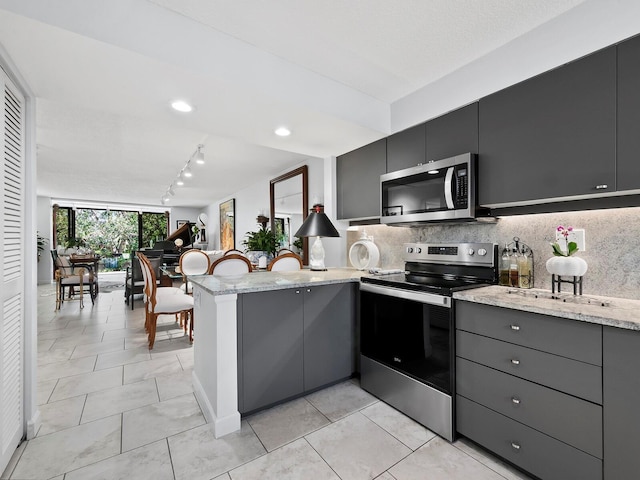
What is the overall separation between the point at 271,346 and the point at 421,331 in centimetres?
99

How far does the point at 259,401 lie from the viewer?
6.62 feet

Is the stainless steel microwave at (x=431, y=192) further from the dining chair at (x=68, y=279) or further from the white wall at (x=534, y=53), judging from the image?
the dining chair at (x=68, y=279)

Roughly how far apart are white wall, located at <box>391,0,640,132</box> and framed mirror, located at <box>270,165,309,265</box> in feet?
6.99

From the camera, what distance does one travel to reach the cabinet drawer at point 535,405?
4.21 feet

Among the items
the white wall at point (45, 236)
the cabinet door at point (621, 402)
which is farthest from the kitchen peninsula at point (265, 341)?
the white wall at point (45, 236)

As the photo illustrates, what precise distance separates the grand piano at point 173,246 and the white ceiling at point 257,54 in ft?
11.4

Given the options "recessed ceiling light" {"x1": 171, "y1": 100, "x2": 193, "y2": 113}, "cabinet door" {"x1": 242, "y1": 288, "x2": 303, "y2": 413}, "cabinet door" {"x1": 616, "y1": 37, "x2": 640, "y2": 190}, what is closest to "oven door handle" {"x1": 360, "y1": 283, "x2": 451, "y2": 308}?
"cabinet door" {"x1": 242, "y1": 288, "x2": 303, "y2": 413}

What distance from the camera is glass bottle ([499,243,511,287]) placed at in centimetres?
203

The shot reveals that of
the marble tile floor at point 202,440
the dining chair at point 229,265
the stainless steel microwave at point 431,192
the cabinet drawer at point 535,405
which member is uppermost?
the stainless steel microwave at point 431,192

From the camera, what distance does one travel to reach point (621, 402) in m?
1.20

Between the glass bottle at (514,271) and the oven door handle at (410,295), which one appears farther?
the glass bottle at (514,271)

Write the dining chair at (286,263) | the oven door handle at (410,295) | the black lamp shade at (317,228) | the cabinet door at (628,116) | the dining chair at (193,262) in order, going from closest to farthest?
the cabinet door at (628,116) < the oven door handle at (410,295) < the black lamp shade at (317,228) < the dining chair at (286,263) < the dining chair at (193,262)

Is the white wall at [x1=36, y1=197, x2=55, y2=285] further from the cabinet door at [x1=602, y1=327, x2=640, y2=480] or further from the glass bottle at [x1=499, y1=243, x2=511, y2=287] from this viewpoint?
the cabinet door at [x1=602, y1=327, x2=640, y2=480]

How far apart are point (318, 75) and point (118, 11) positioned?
1238 millimetres
